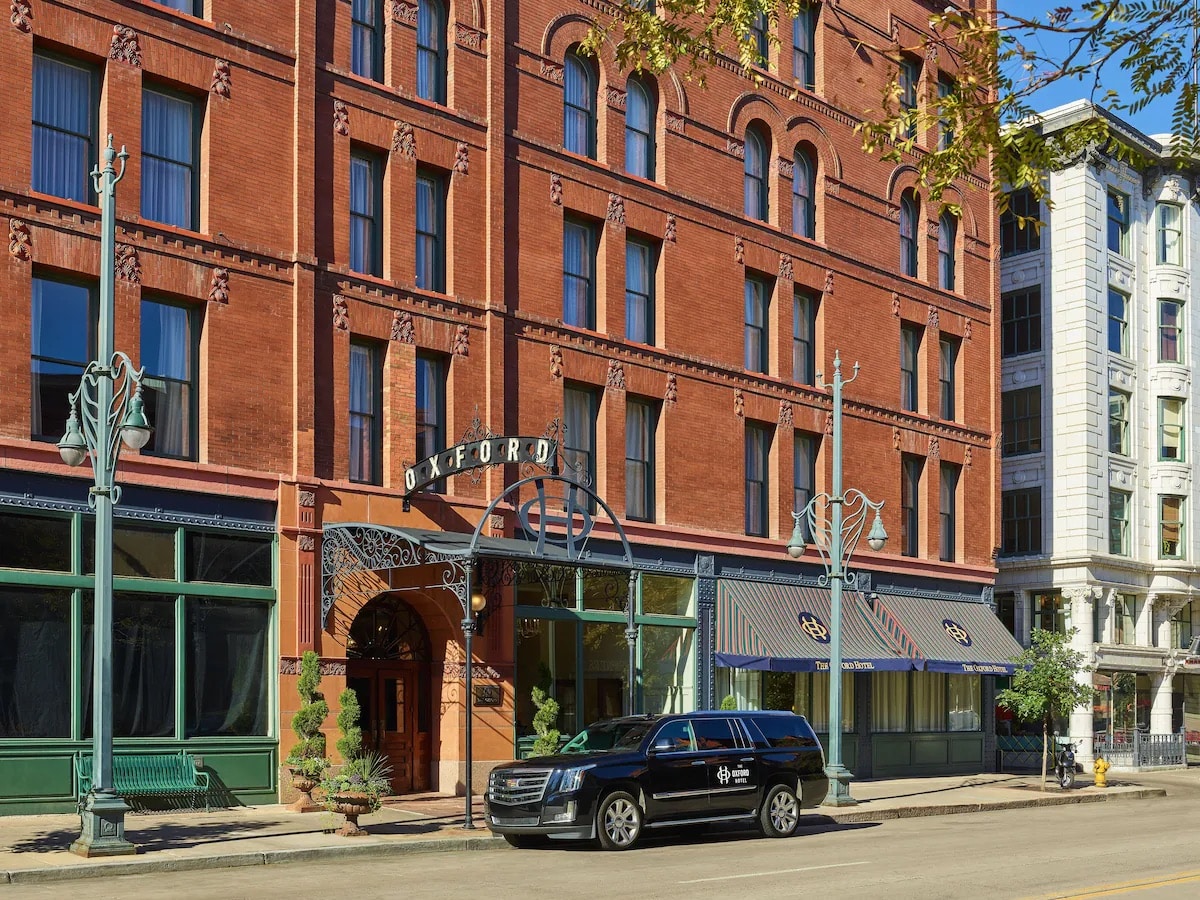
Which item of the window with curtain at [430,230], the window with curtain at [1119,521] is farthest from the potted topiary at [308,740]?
the window with curtain at [1119,521]

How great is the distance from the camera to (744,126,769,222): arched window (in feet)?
115

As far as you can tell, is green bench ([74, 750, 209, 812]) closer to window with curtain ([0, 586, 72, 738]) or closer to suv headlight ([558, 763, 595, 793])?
window with curtain ([0, 586, 72, 738])

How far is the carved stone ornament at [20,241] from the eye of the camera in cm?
2192

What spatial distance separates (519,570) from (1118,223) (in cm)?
3007

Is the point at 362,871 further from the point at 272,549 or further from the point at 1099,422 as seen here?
the point at 1099,422

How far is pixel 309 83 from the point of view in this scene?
25.6 m

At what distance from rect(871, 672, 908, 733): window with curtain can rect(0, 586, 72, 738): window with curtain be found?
69.2 feet

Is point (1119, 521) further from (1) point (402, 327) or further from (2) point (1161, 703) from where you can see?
(1) point (402, 327)

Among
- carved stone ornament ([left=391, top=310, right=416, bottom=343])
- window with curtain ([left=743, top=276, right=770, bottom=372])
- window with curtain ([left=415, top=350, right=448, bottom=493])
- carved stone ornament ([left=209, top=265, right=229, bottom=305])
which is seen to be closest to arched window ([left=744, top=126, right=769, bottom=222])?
window with curtain ([left=743, top=276, right=770, bottom=372])

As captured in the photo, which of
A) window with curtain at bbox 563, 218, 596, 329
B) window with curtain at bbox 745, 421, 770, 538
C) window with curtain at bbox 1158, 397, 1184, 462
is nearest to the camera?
window with curtain at bbox 563, 218, 596, 329

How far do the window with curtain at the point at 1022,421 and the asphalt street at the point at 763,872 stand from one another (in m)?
26.2

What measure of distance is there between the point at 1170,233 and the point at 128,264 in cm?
3922

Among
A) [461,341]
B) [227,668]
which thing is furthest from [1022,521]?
[227,668]

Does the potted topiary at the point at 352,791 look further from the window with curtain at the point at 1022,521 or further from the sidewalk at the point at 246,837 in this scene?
the window with curtain at the point at 1022,521
